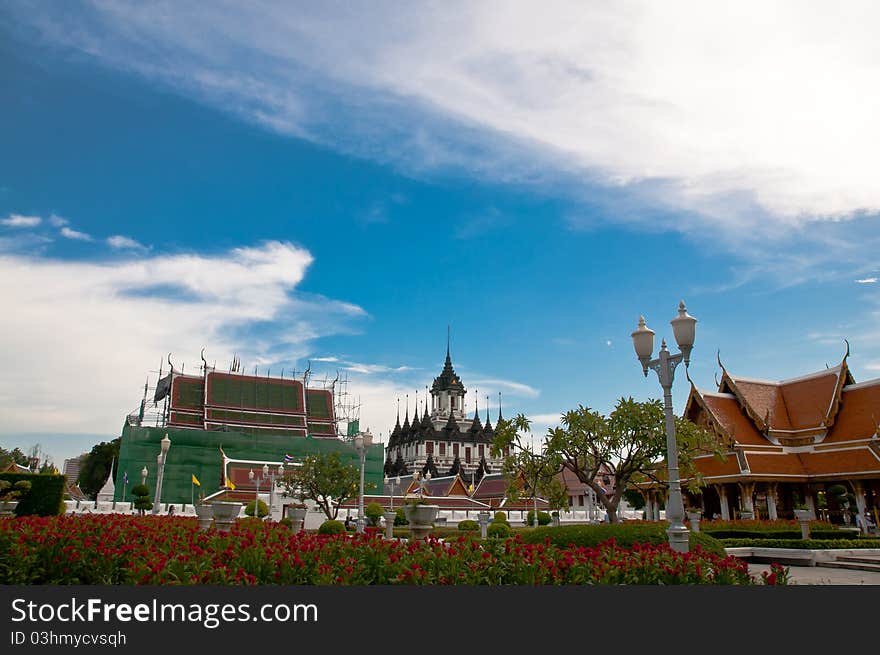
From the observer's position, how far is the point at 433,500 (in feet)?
160

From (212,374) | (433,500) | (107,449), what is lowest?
(433,500)

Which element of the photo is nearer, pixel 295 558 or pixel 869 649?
pixel 869 649

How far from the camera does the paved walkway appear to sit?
494 inches

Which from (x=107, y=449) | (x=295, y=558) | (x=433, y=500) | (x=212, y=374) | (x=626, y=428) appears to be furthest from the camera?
(x=107, y=449)

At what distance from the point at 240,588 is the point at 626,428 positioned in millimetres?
12537

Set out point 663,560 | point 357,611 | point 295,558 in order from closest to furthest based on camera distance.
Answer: point 357,611, point 295,558, point 663,560

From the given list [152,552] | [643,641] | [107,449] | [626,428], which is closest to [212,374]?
[107,449]

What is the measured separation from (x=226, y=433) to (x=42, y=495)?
27.6 m

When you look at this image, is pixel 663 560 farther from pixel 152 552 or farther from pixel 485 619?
pixel 152 552

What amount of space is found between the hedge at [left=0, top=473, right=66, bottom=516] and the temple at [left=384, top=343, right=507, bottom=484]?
275 ft

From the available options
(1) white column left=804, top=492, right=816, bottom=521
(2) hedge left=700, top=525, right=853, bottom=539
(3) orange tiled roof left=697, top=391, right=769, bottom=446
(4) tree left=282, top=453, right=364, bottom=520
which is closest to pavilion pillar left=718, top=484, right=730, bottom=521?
(3) orange tiled roof left=697, top=391, right=769, bottom=446

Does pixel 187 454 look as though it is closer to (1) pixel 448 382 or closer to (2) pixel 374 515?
Answer: (2) pixel 374 515

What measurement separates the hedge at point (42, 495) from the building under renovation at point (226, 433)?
15145mm

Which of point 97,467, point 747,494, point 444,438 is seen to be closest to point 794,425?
point 747,494
